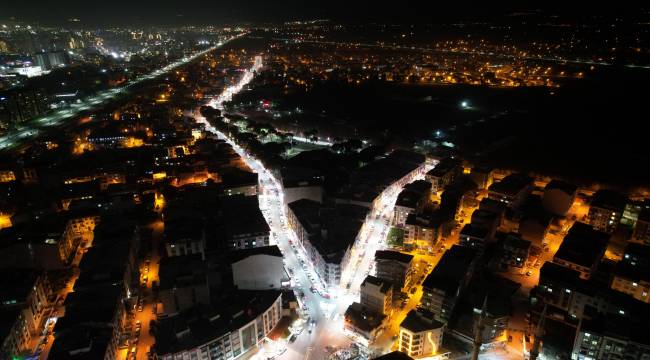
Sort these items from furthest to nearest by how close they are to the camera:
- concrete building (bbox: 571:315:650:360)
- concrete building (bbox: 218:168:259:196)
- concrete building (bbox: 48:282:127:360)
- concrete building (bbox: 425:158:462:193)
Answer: concrete building (bbox: 425:158:462:193), concrete building (bbox: 218:168:259:196), concrete building (bbox: 48:282:127:360), concrete building (bbox: 571:315:650:360)

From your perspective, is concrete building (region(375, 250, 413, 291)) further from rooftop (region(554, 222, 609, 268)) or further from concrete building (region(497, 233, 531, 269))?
rooftop (region(554, 222, 609, 268))

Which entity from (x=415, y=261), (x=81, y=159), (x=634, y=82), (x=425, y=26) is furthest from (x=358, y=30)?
(x=415, y=261)

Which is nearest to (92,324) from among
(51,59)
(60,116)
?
(60,116)

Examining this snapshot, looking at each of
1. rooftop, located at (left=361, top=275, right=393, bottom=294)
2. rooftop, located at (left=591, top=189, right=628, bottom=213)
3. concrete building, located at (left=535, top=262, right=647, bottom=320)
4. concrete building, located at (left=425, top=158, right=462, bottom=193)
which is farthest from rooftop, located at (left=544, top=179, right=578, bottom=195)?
rooftop, located at (left=361, top=275, right=393, bottom=294)

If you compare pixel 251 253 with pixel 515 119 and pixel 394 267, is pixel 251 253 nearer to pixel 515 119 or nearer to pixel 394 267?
pixel 394 267

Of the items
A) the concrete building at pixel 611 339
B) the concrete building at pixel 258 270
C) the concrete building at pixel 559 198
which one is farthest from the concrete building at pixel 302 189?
the concrete building at pixel 611 339

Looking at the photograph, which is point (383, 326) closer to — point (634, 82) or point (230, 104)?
point (230, 104)
